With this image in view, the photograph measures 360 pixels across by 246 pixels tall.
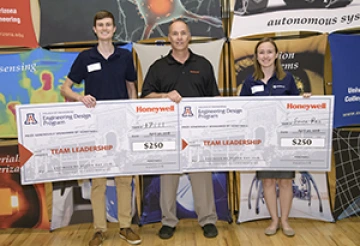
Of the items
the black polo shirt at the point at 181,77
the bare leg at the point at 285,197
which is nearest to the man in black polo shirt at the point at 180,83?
the black polo shirt at the point at 181,77

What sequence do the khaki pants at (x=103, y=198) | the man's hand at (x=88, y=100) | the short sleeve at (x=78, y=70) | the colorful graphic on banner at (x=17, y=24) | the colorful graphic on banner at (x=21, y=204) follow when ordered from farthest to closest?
the colorful graphic on banner at (x=21, y=204)
the colorful graphic on banner at (x=17, y=24)
the khaki pants at (x=103, y=198)
the short sleeve at (x=78, y=70)
the man's hand at (x=88, y=100)

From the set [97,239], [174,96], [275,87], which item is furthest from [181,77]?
[97,239]

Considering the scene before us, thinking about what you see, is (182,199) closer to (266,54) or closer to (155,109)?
(155,109)

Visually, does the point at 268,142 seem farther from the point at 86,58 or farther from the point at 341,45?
the point at 86,58

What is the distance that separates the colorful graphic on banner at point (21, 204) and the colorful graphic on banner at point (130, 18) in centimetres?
115

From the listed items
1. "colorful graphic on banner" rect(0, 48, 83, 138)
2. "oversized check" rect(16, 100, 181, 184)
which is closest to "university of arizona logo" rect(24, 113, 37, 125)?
"oversized check" rect(16, 100, 181, 184)

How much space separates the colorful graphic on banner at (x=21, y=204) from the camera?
2.99 meters

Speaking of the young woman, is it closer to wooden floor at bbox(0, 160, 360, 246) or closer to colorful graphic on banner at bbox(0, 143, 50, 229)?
wooden floor at bbox(0, 160, 360, 246)

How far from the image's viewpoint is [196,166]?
2.61 metres

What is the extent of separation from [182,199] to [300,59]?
1.48 metres

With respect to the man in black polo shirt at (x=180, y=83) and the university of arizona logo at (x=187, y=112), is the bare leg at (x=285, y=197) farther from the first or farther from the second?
the university of arizona logo at (x=187, y=112)

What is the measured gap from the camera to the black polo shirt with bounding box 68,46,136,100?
254 cm

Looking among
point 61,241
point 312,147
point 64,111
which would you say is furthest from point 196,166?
point 61,241

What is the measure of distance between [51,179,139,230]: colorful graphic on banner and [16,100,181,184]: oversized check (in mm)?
515
